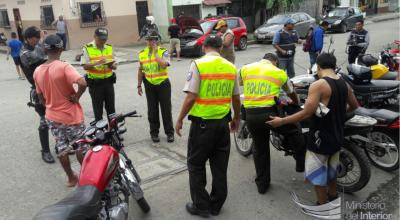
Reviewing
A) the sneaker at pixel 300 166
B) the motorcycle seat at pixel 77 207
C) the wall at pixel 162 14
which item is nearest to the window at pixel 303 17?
the wall at pixel 162 14

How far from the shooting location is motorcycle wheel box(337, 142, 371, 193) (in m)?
4.08

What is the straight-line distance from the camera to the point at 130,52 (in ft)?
59.5

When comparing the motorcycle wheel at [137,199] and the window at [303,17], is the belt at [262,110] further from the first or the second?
the window at [303,17]

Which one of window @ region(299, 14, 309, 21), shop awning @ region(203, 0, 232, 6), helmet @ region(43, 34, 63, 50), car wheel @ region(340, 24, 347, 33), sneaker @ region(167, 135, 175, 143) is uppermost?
shop awning @ region(203, 0, 232, 6)

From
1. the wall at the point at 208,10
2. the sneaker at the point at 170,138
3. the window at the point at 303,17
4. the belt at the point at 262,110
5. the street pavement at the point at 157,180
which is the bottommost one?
the street pavement at the point at 157,180

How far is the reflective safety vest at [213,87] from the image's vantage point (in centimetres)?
366

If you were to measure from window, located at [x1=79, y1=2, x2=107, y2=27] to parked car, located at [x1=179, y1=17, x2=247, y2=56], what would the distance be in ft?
17.3

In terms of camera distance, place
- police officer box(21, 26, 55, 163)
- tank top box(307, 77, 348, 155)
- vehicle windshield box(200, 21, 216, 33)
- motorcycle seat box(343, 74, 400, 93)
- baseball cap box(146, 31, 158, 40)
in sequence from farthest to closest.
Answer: vehicle windshield box(200, 21, 216, 33) → baseball cap box(146, 31, 158, 40) → motorcycle seat box(343, 74, 400, 93) → police officer box(21, 26, 55, 163) → tank top box(307, 77, 348, 155)

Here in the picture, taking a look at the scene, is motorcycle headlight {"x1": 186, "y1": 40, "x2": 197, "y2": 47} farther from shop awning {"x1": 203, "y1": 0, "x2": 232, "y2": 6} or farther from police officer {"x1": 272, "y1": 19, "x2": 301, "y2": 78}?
shop awning {"x1": 203, "y1": 0, "x2": 232, "y2": 6}

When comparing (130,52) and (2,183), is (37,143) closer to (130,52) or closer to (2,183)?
(2,183)

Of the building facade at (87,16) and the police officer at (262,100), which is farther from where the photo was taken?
the building facade at (87,16)

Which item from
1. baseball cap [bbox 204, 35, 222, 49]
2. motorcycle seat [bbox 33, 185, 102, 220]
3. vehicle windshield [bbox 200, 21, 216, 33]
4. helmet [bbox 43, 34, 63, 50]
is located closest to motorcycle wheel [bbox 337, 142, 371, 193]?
baseball cap [bbox 204, 35, 222, 49]

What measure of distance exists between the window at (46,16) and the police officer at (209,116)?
703 inches

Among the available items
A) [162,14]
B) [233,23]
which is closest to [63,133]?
[233,23]
